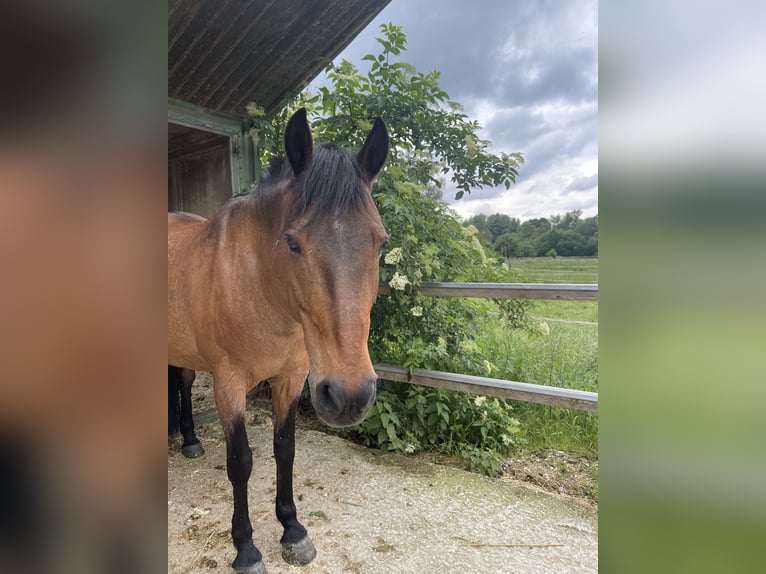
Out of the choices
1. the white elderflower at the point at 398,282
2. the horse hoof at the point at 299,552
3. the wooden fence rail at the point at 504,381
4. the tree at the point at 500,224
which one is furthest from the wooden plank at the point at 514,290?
the horse hoof at the point at 299,552

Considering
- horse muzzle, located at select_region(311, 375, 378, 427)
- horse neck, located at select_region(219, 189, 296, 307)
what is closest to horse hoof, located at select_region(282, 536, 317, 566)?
horse muzzle, located at select_region(311, 375, 378, 427)

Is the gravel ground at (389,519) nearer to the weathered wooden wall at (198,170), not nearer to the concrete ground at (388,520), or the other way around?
the concrete ground at (388,520)

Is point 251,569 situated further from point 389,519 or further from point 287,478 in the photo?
point 389,519

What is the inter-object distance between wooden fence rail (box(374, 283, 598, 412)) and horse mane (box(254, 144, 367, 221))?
137 cm

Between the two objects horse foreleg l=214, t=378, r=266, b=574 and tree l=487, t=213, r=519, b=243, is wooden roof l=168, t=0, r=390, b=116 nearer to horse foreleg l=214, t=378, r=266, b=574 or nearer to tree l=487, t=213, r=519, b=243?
tree l=487, t=213, r=519, b=243

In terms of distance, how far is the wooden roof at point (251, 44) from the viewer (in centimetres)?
273

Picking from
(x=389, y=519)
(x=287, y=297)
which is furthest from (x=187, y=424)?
(x=287, y=297)

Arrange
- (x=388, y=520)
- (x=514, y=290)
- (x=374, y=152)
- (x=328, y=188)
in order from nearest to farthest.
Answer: (x=328, y=188) → (x=374, y=152) → (x=388, y=520) → (x=514, y=290)

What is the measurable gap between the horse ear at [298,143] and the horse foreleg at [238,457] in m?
1.00

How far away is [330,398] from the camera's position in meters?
1.27

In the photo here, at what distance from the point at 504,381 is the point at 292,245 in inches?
69.8

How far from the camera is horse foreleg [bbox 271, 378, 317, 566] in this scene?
185cm
